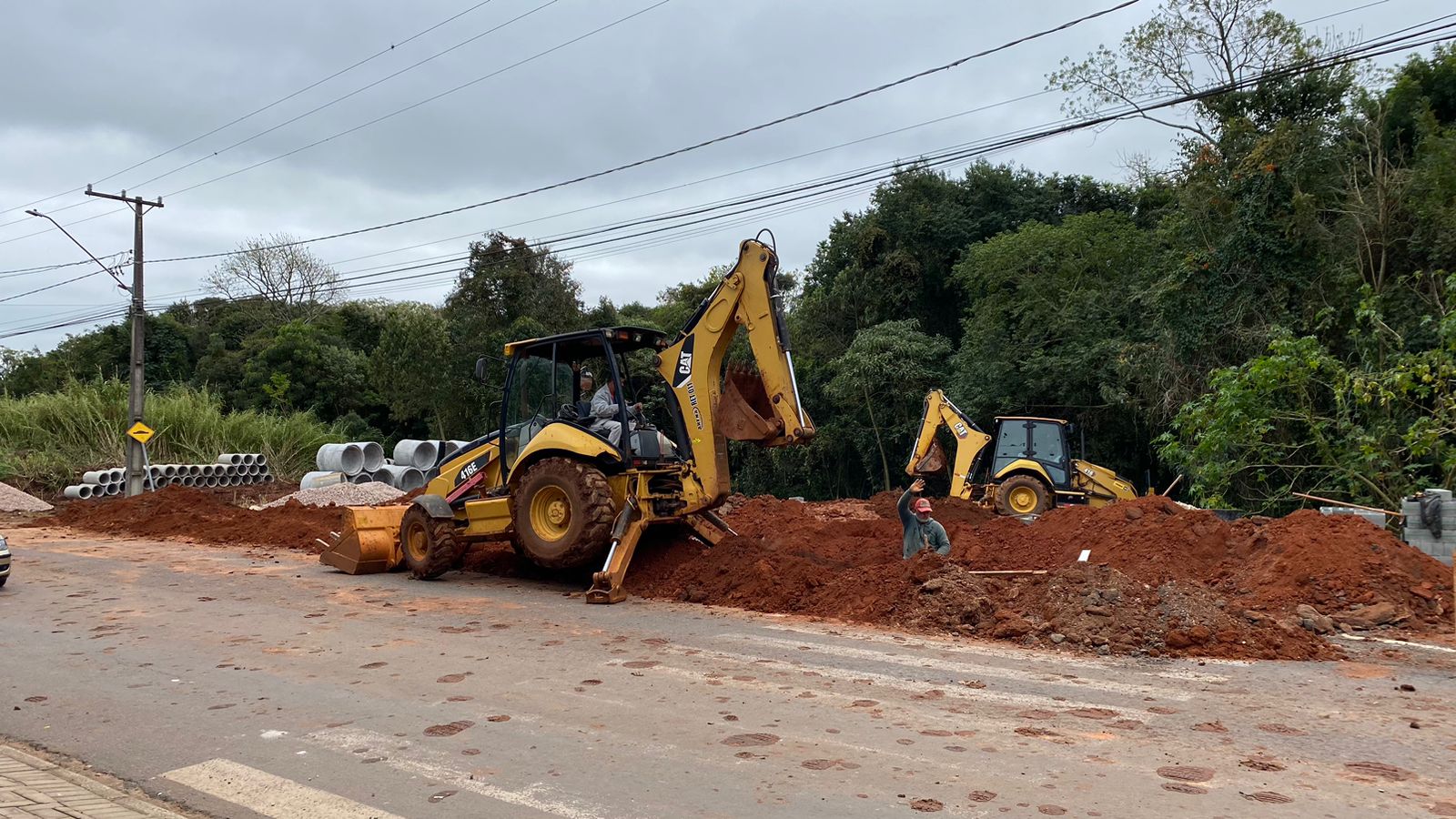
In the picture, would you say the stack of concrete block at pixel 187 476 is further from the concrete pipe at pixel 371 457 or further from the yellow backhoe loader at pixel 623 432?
the yellow backhoe loader at pixel 623 432

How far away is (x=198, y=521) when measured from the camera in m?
20.2

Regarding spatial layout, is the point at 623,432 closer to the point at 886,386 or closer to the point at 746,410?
the point at 746,410

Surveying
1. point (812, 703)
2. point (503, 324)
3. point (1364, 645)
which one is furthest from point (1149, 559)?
point (503, 324)

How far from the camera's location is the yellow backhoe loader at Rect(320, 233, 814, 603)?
1082cm

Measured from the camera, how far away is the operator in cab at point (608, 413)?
11.1 metres

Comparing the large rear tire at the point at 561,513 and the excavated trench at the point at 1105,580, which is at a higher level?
the large rear tire at the point at 561,513

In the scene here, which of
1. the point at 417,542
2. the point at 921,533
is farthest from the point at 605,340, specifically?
the point at 921,533

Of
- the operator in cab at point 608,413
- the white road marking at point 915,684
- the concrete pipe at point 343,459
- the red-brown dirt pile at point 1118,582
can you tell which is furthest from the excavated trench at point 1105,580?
the concrete pipe at point 343,459

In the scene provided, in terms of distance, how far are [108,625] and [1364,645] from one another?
11.9m

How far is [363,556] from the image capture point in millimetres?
13273

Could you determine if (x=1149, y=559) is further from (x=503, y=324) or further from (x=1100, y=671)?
(x=503, y=324)

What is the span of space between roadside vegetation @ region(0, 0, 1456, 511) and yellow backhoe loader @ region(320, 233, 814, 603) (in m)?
9.92

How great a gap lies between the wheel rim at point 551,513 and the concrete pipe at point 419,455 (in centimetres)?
1841

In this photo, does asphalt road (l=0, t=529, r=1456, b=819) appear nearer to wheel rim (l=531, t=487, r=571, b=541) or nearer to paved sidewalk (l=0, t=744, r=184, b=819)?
paved sidewalk (l=0, t=744, r=184, b=819)
